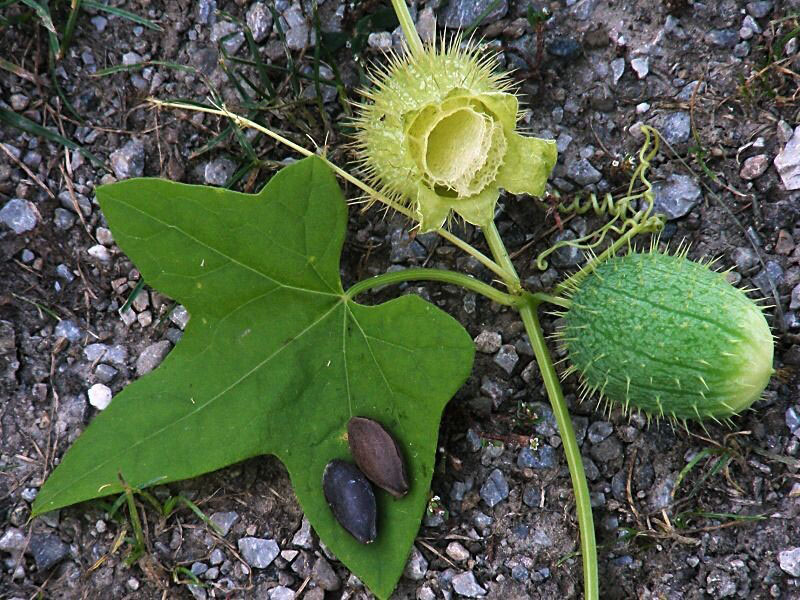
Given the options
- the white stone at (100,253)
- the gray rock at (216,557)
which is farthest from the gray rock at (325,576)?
the white stone at (100,253)

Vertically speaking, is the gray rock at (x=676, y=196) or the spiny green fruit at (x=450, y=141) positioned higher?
the spiny green fruit at (x=450, y=141)

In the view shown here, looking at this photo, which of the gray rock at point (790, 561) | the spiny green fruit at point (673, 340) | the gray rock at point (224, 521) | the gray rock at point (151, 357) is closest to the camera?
the spiny green fruit at point (673, 340)

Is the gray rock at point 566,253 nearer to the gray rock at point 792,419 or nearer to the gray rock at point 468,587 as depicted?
the gray rock at point 792,419

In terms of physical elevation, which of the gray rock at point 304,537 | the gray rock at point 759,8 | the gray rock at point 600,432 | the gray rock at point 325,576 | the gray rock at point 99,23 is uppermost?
the gray rock at point 99,23

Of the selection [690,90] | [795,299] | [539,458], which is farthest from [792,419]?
[690,90]

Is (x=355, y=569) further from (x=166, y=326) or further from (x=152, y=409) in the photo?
(x=166, y=326)

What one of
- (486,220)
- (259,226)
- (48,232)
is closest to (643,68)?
(486,220)
